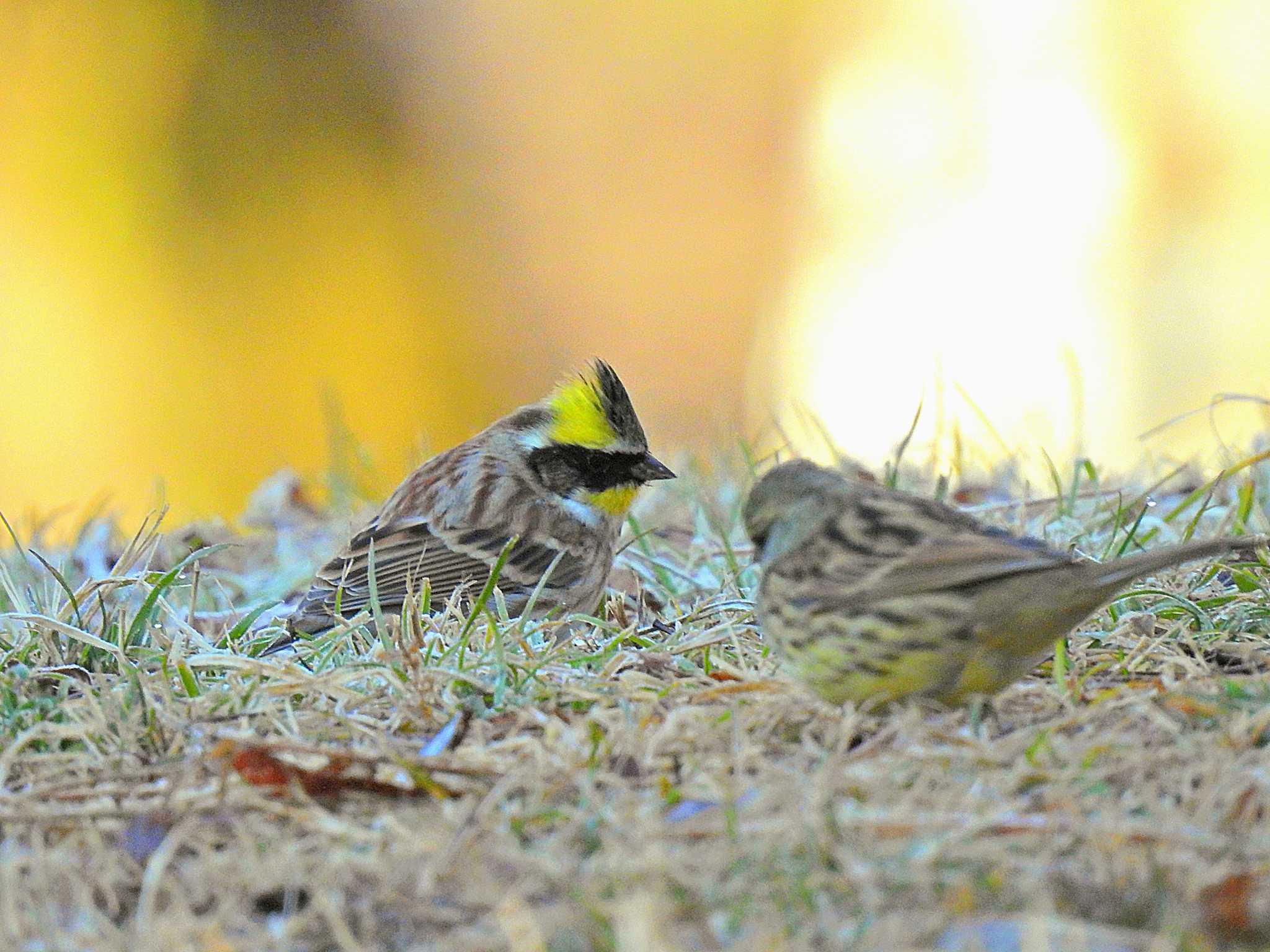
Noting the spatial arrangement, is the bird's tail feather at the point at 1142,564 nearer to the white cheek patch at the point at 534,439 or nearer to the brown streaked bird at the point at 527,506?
the brown streaked bird at the point at 527,506

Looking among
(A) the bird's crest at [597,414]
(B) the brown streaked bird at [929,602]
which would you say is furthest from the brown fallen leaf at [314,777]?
(A) the bird's crest at [597,414]

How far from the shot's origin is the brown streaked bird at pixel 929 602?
3059mm

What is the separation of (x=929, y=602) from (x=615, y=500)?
2654mm

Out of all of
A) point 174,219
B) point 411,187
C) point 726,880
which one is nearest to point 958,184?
point 411,187

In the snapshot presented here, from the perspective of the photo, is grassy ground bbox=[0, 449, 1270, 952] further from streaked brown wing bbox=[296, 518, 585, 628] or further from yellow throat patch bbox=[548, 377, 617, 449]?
yellow throat patch bbox=[548, 377, 617, 449]

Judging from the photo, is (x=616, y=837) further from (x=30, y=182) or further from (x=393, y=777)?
(x=30, y=182)

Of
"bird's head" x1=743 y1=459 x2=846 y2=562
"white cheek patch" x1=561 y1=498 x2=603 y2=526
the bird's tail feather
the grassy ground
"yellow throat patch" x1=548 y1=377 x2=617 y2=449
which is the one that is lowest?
the grassy ground

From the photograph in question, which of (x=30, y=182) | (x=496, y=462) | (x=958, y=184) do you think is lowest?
(x=496, y=462)

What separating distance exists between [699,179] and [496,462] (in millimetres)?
8811

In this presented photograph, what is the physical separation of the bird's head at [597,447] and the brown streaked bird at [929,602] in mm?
2264

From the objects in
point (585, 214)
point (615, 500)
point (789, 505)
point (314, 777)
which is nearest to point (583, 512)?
point (615, 500)

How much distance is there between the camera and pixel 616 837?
260 centimetres

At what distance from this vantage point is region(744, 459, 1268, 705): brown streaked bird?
306cm

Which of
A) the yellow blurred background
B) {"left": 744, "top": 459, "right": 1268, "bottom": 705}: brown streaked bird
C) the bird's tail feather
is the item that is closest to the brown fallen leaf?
{"left": 744, "top": 459, "right": 1268, "bottom": 705}: brown streaked bird
